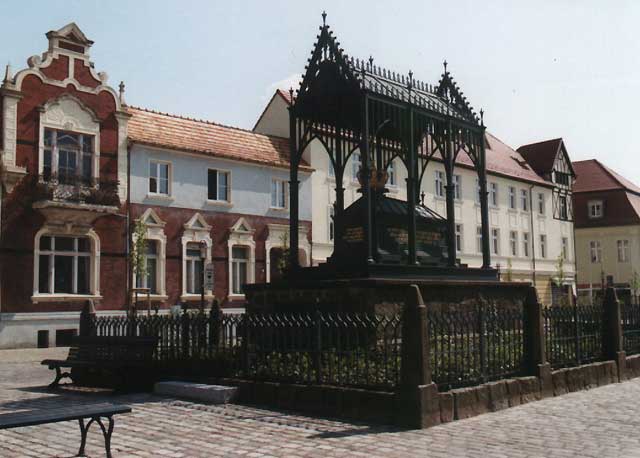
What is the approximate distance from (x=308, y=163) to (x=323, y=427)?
2707 cm

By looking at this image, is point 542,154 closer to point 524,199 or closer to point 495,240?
point 524,199

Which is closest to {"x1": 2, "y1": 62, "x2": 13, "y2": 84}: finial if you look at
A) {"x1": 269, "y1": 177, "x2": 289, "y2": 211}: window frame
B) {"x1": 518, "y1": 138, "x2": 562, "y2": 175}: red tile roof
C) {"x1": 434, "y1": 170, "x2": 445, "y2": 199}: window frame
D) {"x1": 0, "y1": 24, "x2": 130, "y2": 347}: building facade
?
{"x1": 0, "y1": 24, "x2": 130, "y2": 347}: building facade

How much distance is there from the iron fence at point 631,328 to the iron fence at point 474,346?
15.8 feet

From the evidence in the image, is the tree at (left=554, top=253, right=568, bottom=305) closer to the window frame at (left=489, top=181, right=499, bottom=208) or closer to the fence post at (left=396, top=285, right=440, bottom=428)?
the window frame at (left=489, top=181, right=499, bottom=208)

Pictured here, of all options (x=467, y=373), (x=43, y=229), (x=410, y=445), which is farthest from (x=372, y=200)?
(x=43, y=229)

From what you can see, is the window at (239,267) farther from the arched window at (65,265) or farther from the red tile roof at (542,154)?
the red tile roof at (542,154)

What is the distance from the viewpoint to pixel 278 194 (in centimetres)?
3375

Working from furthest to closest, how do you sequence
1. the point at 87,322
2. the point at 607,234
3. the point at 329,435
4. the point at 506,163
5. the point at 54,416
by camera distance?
the point at 607,234
the point at 506,163
the point at 87,322
the point at 329,435
the point at 54,416

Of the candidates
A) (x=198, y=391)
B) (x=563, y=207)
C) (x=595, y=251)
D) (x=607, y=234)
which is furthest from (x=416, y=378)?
(x=595, y=251)

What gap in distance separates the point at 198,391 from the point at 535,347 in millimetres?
5196

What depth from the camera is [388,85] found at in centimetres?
1430

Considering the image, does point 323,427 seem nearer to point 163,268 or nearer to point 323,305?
point 323,305

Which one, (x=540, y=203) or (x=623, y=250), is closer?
(x=540, y=203)

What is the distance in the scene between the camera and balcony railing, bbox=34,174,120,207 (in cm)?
2520
